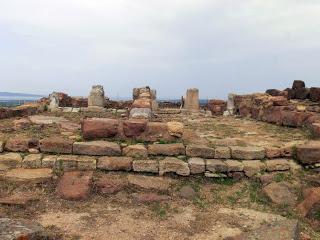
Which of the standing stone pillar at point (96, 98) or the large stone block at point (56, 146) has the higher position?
the standing stone pillar at point (96, 98)

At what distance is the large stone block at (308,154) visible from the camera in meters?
9.17

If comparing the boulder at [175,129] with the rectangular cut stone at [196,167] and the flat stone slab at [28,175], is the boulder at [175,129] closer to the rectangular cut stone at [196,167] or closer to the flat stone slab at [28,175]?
the rectangular cut stone at [196,167]

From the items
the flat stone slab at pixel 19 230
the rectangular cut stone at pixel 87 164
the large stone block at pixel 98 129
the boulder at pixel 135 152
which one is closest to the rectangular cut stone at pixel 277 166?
the boulder at pixel 135 152

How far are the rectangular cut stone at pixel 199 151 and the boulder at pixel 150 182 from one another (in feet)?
2.97

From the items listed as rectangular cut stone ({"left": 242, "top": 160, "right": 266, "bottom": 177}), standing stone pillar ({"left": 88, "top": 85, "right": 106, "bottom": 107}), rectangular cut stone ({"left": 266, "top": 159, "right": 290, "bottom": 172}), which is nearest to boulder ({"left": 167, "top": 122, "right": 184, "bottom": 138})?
A: rectangular cut stone ({"left": 242, "top": 160, "right": 266, "bottom": 177})

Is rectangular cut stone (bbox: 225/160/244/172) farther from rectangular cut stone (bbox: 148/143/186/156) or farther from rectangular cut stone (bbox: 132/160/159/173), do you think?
rectangular cut stone (bbox: 132/160/159/173)

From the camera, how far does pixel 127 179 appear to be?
27.5 ft

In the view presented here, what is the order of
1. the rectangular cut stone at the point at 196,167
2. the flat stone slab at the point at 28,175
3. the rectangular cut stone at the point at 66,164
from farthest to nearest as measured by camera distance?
the rectangular cut stone at the point at 196,167 < the rectangular cut stone at the point at 66,164 < the flat stone slab at the point at 28,175

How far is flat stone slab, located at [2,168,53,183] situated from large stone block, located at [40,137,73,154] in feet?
1.93

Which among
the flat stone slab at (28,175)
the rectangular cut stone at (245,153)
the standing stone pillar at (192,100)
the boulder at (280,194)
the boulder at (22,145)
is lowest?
the boulder at (280,194)

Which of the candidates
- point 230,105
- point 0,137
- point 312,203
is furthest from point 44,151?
point 230,105

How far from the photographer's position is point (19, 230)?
5.44m

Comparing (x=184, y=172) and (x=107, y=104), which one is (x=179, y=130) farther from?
(x=107, y=104)

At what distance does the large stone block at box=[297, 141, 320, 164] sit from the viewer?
30.1ft
